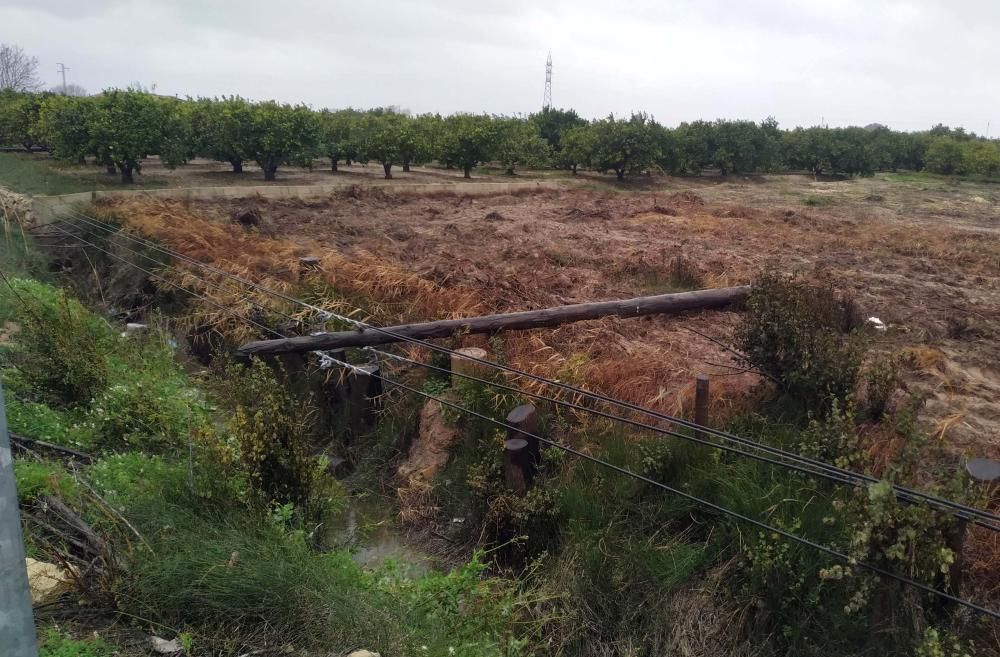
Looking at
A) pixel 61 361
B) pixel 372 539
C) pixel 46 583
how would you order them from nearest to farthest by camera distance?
1. pixel 46 583
2. pixel 372 539
3. pixel 61 361

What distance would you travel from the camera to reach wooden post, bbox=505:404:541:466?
18.3 ft

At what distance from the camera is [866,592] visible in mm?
3564

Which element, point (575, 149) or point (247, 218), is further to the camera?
point (575, 149)

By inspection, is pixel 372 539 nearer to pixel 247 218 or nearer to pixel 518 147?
pixel 247 218

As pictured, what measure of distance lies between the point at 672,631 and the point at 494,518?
1.60m

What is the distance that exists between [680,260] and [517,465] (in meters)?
6.31

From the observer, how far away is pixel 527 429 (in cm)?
562

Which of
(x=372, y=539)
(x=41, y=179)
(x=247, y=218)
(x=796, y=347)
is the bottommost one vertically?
(x=372, y=539)

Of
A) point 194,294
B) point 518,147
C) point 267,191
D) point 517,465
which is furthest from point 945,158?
point 517,465

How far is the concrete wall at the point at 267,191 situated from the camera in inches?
579

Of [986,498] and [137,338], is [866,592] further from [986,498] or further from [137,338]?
[137,338]

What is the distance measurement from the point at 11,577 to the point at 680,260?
9.96 m

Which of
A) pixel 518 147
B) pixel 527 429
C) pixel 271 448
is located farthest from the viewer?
pixel 518 147

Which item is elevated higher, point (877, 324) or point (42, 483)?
point (877, 324)
